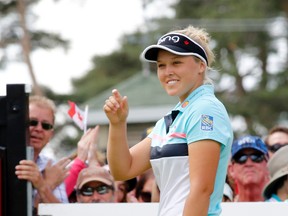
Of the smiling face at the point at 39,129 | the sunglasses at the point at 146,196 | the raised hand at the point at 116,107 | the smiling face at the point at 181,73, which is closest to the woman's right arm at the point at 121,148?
the raised hand at the point at 116,107

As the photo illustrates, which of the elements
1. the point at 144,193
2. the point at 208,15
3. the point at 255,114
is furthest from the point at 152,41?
the point at 144,193

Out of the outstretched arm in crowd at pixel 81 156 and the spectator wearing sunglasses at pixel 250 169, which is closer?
the outstretched arm in crowd at pixel 81 156

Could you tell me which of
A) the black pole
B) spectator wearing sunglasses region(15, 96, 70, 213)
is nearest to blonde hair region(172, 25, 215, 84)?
the black pole

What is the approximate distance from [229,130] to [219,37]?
31952 mm

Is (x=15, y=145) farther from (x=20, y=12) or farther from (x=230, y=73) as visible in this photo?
(x=230, y=73)

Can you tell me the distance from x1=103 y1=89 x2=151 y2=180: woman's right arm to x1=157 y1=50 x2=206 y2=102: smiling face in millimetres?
254

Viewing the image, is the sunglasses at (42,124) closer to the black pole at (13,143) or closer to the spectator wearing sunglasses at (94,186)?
the spectator wearing sunglasses at (94,186)

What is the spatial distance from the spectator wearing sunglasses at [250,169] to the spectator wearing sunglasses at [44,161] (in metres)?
1.41

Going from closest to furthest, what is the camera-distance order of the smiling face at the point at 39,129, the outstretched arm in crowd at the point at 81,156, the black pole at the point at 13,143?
the black pole at the point at 13,143 → the smiling face at the point at 39,129 → the outstretched arm in crowd at the point at 81,156

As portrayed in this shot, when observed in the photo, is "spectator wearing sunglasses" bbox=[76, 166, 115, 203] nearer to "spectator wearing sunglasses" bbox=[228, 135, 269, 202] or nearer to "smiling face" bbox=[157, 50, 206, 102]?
"spectator wearing sunglasses" bbox=[228, 135, 269, 202]

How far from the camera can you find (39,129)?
25.2ft

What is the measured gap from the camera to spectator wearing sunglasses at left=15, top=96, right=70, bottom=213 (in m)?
6.99

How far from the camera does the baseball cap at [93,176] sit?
311 inches

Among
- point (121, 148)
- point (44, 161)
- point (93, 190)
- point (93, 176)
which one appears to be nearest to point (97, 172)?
point (93, 176)
